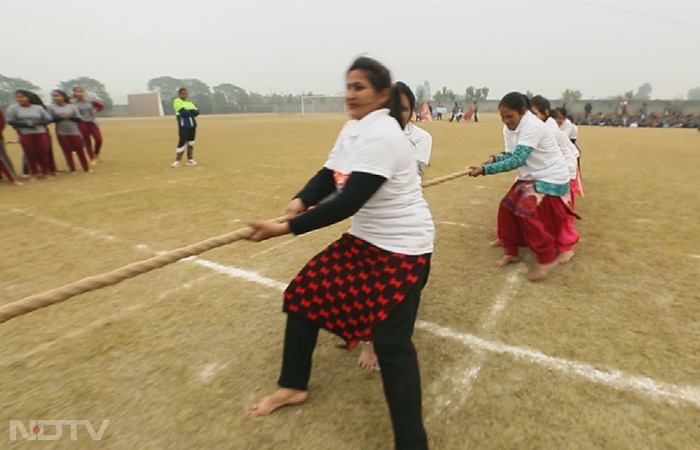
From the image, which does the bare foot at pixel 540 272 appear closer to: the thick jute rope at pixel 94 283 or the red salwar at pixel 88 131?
the thick jute rope at pixel 94 283

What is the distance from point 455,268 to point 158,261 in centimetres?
284

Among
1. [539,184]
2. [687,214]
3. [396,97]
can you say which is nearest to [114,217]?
[396,97]

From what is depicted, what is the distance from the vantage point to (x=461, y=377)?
234cm

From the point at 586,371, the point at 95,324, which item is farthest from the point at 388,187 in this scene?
the point at 95,324

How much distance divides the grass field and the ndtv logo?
0.03m

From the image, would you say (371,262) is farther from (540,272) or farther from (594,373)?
(540,272)

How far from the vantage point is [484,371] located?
2383mm

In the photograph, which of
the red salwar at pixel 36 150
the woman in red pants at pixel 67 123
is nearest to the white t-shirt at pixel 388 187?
the red salwar at pixel 36 150

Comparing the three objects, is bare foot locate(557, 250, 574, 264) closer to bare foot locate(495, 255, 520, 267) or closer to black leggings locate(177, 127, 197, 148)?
bare foot locate(495, 255, 520, 267)

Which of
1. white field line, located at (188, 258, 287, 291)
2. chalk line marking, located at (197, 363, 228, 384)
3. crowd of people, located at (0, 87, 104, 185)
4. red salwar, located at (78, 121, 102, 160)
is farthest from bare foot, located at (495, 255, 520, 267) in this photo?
red salwar, located at (78, 121, 102, 160)

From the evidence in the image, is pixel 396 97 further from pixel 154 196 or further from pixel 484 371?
pixel 154 196

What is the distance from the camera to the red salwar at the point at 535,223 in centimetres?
364

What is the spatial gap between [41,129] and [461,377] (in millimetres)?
9399

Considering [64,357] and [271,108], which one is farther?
[271,108]
